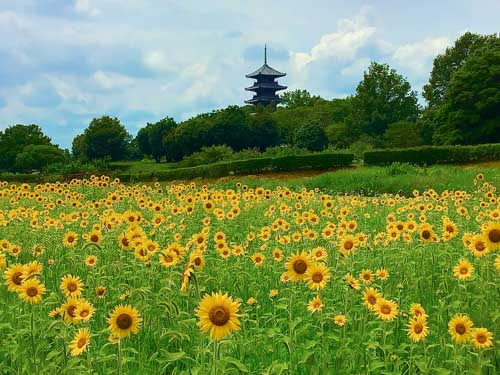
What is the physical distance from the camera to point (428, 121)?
43.4m

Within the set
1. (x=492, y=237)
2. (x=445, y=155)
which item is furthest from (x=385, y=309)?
(x=445, y=155)

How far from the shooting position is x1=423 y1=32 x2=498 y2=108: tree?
4741 centimetres

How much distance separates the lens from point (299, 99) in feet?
257

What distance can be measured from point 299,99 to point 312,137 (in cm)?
2404

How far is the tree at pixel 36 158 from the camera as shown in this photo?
5725 cm

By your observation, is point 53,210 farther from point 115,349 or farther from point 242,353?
point 242,353

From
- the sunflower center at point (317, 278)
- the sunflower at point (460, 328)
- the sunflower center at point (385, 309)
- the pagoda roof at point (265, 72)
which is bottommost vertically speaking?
the sunflower at point (460, 328)

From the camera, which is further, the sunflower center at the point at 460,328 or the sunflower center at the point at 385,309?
the sunflower center at the point at 385,309

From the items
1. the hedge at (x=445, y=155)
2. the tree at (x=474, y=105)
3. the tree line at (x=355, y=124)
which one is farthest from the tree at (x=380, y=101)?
the hedge at (x=445, y=155)

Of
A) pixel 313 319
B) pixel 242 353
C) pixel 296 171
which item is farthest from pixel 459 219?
pixel 296 171

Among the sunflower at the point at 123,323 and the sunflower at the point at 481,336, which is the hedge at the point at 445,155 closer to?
the sunflower at the point at 481,336

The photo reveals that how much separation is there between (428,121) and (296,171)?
795 inches

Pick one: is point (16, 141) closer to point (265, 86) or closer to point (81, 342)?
point (265, 86)

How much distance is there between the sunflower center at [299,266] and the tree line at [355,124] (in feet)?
119
